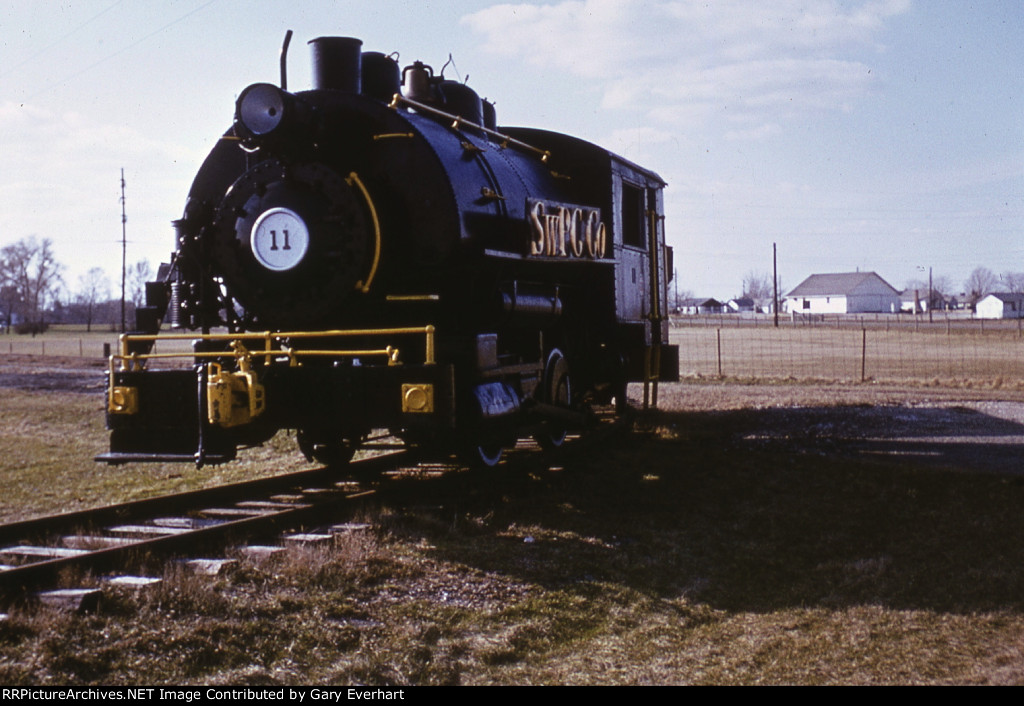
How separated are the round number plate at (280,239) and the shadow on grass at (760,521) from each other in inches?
87.3

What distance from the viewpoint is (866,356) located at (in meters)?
33.1

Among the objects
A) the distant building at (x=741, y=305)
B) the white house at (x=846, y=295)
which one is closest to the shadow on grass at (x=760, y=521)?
the white house at (x=846, y=295)

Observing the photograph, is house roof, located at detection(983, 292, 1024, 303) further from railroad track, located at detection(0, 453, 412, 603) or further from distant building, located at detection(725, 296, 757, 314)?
railroad track, located at detection(0, 453, 412, 603)

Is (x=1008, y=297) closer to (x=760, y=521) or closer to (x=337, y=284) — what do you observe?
(x=760, y=521)

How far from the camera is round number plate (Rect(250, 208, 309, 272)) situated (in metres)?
7.00

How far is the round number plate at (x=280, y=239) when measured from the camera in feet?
23.0

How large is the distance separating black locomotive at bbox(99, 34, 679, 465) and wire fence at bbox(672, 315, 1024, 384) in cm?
1651

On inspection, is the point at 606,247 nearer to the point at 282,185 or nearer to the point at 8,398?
the point at 282,185

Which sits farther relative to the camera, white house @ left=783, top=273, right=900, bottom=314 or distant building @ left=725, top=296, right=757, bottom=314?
distant building @ left=725, top=296, right=757, bottom=314

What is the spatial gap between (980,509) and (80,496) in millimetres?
8695

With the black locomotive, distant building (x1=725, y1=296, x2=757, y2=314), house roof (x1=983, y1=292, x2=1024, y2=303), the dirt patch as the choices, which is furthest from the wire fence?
distant building (x1=725, y1=296, x2=757, y2=314)

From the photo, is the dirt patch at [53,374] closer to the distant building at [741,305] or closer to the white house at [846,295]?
the white house at [846,295]

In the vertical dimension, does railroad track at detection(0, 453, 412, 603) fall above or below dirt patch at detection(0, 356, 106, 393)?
below

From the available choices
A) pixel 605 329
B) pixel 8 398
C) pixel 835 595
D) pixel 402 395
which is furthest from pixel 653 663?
pixel 8 398
